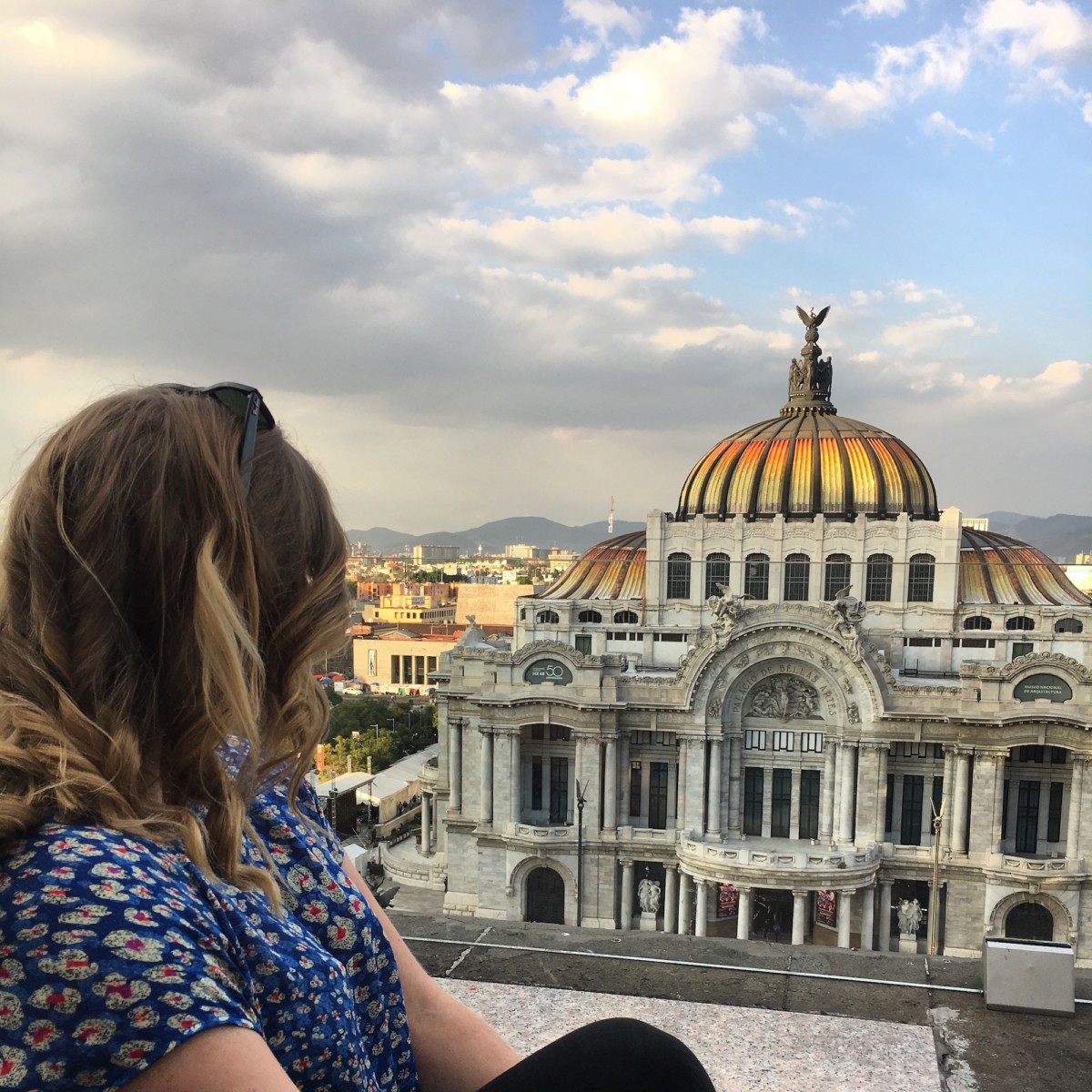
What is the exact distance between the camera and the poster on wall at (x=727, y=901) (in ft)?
92.2

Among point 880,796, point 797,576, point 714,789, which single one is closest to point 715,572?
point 797,576

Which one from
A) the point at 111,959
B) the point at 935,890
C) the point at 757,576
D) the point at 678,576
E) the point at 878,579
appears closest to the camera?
the point at 111,959

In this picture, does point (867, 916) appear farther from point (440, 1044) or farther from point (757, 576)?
point (440, 1044)

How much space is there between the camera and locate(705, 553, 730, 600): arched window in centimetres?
3231

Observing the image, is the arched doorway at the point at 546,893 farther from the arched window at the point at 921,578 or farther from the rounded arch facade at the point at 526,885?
the arched window at the point at 921,578

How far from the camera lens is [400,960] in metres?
2.80

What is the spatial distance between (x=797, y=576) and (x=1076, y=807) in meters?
10.2

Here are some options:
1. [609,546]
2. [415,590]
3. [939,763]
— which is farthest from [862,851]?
[415,590]

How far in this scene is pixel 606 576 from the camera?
36.2 m

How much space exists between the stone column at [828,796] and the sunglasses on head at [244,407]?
28.0 meters

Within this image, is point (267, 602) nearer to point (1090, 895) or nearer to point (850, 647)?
point (850, 647)

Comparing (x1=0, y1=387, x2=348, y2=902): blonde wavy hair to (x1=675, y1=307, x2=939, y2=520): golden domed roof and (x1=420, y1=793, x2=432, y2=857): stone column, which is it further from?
(x1=420, y1=793, x2=432, y2=857): stone column

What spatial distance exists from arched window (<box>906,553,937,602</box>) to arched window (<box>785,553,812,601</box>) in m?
3.13

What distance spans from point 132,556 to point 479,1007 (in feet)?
16.9
